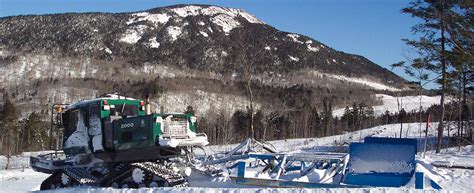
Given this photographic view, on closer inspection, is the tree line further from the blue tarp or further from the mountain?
the blue tarp

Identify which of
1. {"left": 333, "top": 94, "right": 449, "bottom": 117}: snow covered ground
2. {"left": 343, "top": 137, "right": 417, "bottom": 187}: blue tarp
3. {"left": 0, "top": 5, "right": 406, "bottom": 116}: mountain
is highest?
{"left": 0, "top": 5, "right": 406, "bottom": 116}: mountain

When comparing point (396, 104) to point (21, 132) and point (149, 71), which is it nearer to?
point (149, 71)

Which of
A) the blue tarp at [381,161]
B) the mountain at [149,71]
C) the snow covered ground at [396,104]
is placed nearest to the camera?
the blue tarp at [381,161]

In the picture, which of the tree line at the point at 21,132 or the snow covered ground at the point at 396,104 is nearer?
the tree line at the point at 21,132

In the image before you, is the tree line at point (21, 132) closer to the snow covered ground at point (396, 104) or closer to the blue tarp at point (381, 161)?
the blue tarp at point (381, 161)

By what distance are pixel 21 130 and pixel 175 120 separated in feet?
187

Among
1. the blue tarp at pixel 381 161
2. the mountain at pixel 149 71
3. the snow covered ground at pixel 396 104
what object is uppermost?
the mountain at pixel 149 71

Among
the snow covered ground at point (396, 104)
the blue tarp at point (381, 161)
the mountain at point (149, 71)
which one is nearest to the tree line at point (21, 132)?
the mountain at point (149, 71)

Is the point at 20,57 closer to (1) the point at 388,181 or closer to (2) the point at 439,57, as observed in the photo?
(2) the point at 439,57

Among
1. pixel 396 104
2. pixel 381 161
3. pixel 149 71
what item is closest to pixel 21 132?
pixel 381 161

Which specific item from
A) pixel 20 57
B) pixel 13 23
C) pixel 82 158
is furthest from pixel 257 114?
pixel 13 23

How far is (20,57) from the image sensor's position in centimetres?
A: 16325

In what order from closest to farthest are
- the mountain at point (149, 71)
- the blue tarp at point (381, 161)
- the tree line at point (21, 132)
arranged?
the blue tarp at point (381, 161), the tree line at point (21, 132), the mountain at point (149, 71)

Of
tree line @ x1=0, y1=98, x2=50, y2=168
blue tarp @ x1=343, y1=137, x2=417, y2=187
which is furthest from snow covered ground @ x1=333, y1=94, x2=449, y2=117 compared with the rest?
blue tarp @ x1=343, y1=137, x2=417, y2=187
